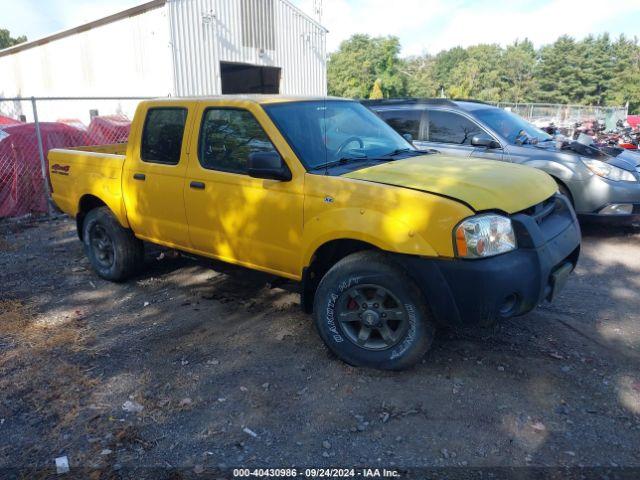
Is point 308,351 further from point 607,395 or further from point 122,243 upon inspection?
point 122,243

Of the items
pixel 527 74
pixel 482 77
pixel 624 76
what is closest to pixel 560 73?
pixel 624 76

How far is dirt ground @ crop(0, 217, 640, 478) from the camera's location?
2822mm

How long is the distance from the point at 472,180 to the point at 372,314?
3.74 ft

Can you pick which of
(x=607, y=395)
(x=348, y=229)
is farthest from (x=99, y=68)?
(x=607, y=395)

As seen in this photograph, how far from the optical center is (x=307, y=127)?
4.09 metres

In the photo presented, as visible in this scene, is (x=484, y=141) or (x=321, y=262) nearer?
(x=321, y=262)

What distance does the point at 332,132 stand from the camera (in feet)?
13.7

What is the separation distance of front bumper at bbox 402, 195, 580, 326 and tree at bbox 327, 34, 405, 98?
186 ft

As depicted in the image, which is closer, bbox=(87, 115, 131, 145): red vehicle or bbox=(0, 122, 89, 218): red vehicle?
bbox=(0, 122, 89, 218): red vehicle

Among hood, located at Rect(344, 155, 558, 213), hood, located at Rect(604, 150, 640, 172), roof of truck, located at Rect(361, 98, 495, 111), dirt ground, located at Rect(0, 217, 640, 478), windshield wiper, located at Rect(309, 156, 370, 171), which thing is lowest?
dirt ground, located at Rect(0, 217, 640, 478)

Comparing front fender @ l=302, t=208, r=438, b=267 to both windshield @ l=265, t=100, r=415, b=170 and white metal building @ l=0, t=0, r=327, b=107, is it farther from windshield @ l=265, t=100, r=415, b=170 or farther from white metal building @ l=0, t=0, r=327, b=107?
white metal building @ l=0, t=0, r=327, b=107

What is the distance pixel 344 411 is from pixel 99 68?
62.5 ft

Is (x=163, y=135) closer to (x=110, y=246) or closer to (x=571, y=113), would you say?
(x=110, y=246)

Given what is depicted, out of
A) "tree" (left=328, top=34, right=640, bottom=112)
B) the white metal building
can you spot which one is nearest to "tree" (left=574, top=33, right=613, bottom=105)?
"tree" (left=328, top=34, right=640, bottom=112)
